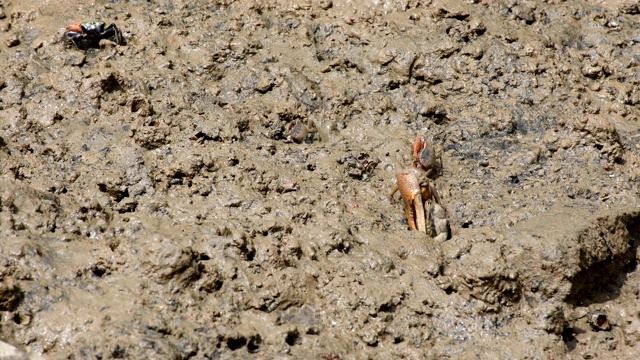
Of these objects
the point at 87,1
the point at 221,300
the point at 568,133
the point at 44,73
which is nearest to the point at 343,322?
the point at 221,300

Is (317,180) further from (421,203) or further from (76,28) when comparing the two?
(76,28)

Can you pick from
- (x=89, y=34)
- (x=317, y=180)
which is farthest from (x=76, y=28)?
(x=317, y=180)

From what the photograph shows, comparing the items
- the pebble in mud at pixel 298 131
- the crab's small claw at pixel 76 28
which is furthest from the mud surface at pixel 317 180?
the crab's small claw at pixel 76 28

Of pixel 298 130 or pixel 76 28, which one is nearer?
pixel 298 130

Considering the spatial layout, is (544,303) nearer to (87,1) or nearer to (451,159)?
(451,159)

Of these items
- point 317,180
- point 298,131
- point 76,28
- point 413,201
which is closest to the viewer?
point 413,201

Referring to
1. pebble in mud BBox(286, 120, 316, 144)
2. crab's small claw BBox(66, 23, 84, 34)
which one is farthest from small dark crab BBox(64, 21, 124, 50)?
pebble in mud BBox(286, 120, 316, 144)

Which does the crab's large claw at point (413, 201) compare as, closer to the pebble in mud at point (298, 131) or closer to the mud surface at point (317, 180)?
the mud surface at point (317, 180)
